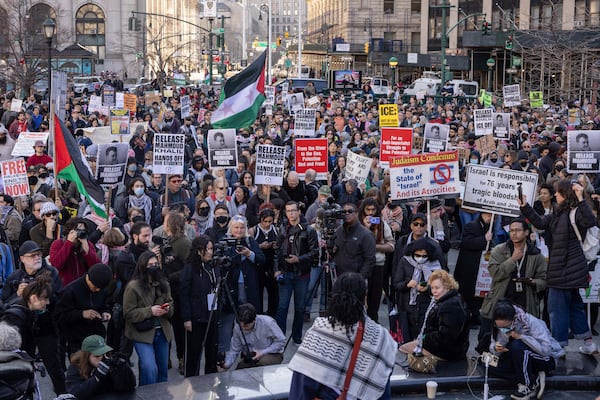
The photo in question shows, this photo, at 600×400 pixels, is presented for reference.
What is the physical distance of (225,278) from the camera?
8352 mm

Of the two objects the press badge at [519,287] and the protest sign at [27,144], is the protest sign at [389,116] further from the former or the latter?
the press badge at [519,287]

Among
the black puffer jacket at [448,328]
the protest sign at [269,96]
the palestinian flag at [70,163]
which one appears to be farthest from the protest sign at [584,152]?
the protest sign at [269,96]

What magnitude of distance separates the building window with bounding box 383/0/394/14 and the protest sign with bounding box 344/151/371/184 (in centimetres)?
7107

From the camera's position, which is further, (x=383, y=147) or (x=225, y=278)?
(x=383, y=147)

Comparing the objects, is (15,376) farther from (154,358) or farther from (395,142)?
(395,142)

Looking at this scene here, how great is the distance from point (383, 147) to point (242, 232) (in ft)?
Answer: 22.7

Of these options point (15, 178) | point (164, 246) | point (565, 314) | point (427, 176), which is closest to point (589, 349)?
point (565, 314)

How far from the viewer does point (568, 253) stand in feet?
28.9

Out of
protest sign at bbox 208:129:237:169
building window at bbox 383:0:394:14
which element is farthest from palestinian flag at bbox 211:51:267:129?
building window at bbox 383:0:394:14

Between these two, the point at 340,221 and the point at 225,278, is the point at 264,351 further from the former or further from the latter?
the point at 340,221

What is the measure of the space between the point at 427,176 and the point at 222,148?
4153 mm

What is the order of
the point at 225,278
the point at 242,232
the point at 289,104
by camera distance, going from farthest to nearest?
the point at 289,104 → the point at 242,232 → the point at 225,278

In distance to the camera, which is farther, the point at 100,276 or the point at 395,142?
the point at 395,142

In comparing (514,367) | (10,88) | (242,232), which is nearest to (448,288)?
(514,367)
